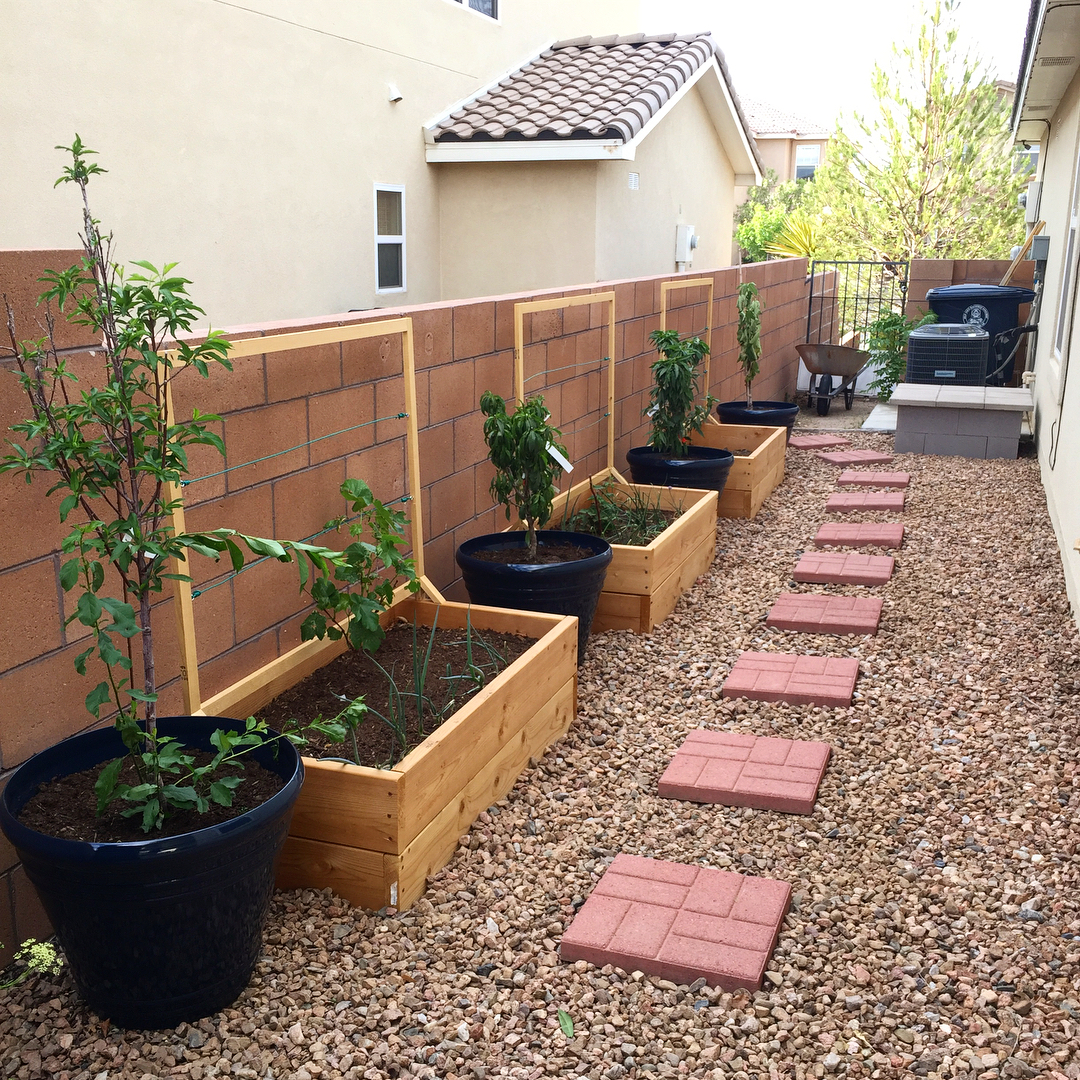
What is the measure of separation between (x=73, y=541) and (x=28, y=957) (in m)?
1.10

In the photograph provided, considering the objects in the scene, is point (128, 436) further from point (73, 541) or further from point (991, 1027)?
point (991, 1027)

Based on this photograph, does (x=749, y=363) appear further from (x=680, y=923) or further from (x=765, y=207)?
(x=765, y=207)

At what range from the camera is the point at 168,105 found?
730cm

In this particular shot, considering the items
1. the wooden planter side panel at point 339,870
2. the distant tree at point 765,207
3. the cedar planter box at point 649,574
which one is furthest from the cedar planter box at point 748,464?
the distant tree at point 765,207

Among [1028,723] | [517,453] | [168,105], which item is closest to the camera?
[1028,723]

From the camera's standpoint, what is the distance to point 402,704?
3537 mm

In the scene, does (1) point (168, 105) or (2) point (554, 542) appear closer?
(2) point (554, 542)

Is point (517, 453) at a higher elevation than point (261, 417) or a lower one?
lower

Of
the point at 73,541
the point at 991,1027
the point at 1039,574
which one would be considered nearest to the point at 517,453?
the point at 73,541

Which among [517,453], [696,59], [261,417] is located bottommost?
[517,453]

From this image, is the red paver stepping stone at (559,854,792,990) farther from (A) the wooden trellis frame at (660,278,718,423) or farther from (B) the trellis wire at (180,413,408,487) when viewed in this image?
(A) the wooden trellis frame at (660,278,718,423)

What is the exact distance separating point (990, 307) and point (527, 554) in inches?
324

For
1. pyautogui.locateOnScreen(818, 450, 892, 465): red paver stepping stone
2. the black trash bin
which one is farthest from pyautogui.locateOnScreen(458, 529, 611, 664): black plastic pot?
the black trash bin

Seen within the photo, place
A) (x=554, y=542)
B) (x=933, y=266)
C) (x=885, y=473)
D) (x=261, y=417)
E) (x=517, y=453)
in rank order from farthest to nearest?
(x=933, y=266) < (x=885, y=473) < (x=554, y=542) < (x=517, y=453) < (x=261, y=417)
